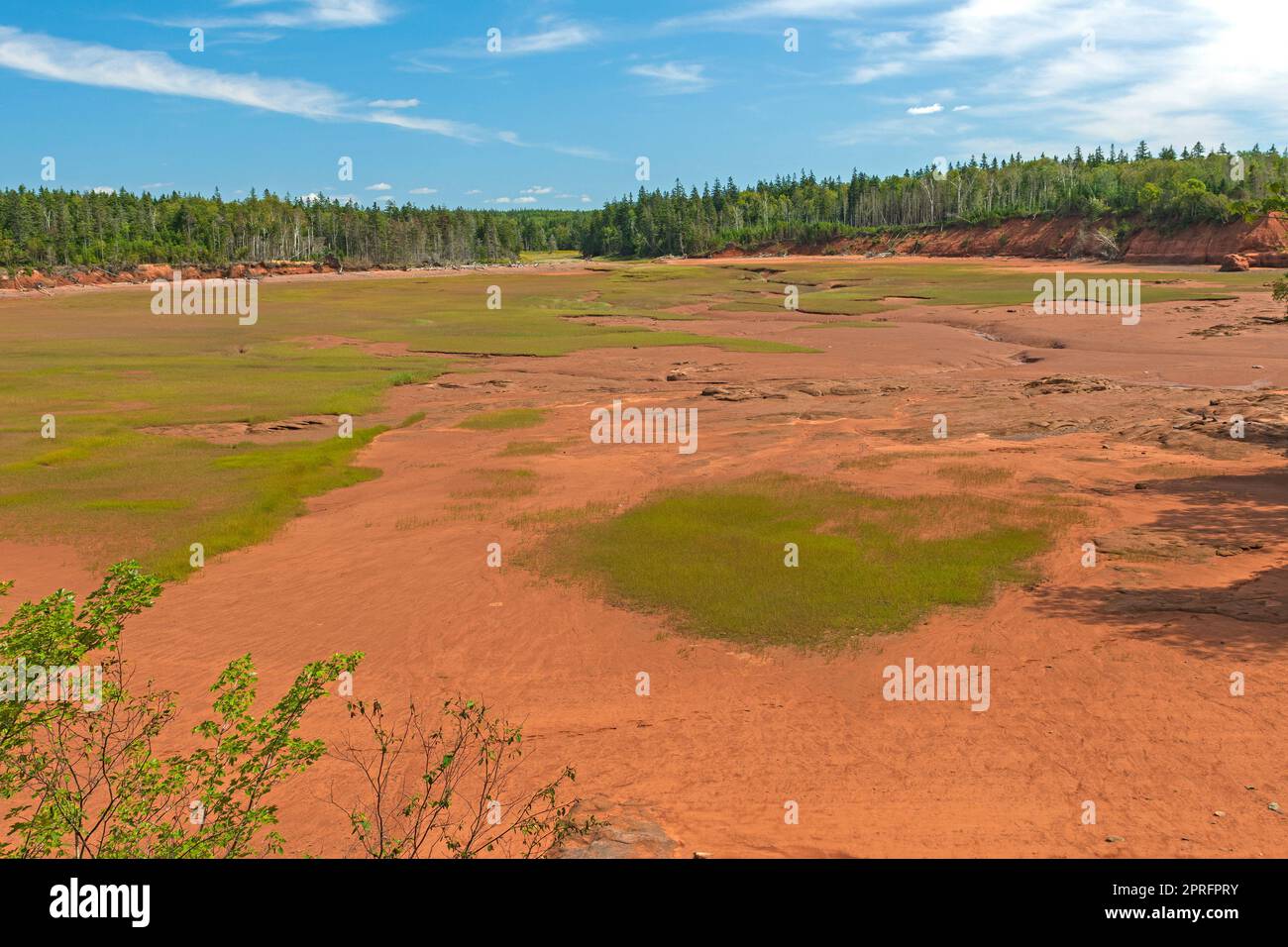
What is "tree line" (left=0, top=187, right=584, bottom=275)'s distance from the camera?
148500 millimetres

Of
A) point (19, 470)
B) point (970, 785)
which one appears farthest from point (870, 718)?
point (19, 470)

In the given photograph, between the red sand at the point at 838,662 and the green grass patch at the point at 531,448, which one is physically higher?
the green grass patch at the point at 531,448

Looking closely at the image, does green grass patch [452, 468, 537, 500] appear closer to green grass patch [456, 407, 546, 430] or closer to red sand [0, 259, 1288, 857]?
red sand [0, 259, 1288, 857]

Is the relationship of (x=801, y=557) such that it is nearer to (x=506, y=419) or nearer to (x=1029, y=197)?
(x=506, y=419)

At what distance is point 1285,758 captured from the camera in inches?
407

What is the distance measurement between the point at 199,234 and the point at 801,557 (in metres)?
183

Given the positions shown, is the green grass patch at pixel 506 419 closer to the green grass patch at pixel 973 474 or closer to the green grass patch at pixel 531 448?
the green grass patch at pixel 531 448

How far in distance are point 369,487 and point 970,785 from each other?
61.9 feet

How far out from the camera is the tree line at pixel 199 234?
14850 cm

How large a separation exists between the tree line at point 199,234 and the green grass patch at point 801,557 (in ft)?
471

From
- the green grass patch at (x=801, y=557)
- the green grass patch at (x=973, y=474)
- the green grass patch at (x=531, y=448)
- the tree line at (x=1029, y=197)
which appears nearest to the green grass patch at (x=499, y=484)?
the green grass patch at (x=531, y=448)

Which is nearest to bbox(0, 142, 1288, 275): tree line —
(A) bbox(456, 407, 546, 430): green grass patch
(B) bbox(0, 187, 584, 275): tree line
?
(B) bbox(0, 187, 584, 275): tree line

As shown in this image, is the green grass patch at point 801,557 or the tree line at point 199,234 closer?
the green grass patch at point 801,557
